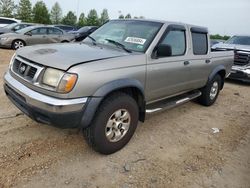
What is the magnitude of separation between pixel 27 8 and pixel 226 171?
172 ft

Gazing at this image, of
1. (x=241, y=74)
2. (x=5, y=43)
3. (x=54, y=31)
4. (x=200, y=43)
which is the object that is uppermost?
(x=200, y=43)

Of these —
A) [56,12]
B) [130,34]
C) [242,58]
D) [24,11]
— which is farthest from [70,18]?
[130,34]

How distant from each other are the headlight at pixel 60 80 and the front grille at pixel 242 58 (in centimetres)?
770

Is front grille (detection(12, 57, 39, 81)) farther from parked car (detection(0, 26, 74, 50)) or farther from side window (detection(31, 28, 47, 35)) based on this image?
side window (detection(31, 28, 47, 35))

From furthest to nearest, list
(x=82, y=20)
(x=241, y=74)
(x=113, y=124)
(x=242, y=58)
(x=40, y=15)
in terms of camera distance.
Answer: (x=82, y=20), (x=40, y=15), (x=242, y=58), (x=241, y=74), (x=113, y=124)

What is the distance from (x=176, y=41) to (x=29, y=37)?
1034cm

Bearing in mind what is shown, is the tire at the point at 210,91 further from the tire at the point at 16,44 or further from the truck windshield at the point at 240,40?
the tire at the point at 16,44

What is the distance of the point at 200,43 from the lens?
17.4 feet

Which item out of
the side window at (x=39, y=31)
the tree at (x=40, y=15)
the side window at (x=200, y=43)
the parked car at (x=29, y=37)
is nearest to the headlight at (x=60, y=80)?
the side window at (x=200, y=43)


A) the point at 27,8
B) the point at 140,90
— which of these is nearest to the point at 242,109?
the point at 140,90

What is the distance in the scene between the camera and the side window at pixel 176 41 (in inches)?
168

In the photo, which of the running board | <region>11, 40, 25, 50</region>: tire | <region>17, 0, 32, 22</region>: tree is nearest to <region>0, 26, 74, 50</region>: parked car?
<region>11, 40, 25, 50</region>: tire

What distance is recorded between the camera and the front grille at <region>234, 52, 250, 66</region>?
29.2ft

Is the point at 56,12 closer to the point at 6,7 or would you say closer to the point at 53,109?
the point at 6,7
